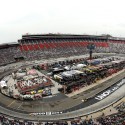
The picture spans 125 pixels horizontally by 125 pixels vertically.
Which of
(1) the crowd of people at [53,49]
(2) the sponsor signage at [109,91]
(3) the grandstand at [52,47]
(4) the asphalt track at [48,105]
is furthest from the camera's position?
(3) the grandstand at [52,47]

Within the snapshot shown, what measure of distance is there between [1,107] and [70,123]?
21.5 meters

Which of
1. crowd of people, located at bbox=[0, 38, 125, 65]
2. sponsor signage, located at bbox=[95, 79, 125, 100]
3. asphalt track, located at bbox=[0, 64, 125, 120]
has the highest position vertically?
crowd of people, located at bbox=[0, 38, 125, 65]

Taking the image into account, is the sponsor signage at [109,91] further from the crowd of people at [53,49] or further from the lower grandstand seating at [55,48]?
the lower grandstand seating at [55,48]

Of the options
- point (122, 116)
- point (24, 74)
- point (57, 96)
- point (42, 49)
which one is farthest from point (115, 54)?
point (122, 116)

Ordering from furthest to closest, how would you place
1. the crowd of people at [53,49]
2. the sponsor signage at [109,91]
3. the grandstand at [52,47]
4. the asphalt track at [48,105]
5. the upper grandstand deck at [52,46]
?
1. the upper grandstand deck at [52,46]
2. the grandstand at [52,47]
3. the crowd of people at [53,49]
4. the sponsor signage at [109,91]
5. the asphalt track at [48,105]

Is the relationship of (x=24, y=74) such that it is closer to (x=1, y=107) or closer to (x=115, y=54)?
(x=1, y=107)

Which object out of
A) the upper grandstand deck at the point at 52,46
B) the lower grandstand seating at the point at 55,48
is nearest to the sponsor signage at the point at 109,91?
the upper grandstand deck at the point at 52,46

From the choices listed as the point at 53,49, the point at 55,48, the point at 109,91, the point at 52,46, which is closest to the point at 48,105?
the point at 109,91

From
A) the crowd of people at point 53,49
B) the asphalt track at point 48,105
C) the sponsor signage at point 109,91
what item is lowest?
the asphalt track at point 48,105

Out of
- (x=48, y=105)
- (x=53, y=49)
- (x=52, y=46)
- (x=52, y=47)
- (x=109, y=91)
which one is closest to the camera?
(x=48, y=105)

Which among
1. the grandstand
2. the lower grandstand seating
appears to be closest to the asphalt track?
the grandstand

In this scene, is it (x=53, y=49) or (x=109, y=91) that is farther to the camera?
(x=53, y=49)

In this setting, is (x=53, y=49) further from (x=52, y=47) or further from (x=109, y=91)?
A: (x=109, y=91)

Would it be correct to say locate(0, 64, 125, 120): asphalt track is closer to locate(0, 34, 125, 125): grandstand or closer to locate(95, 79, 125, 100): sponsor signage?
locate(95, 79, 125, 100): sponsor signage
